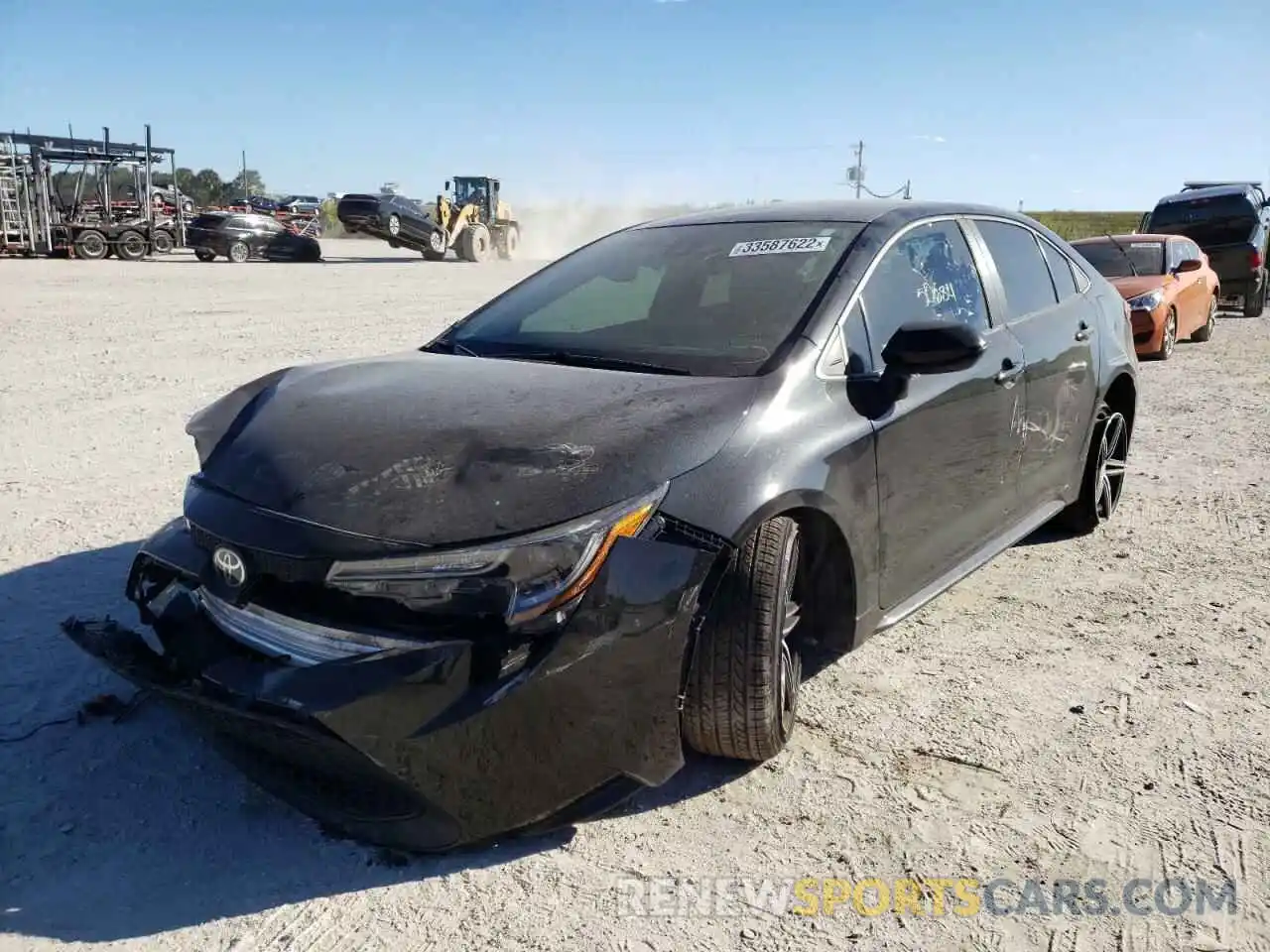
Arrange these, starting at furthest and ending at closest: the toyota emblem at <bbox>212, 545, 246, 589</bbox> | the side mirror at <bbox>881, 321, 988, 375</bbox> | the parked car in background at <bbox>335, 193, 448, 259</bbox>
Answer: the parked car in background at <bbox>335, 193, 448, 259</bbox>
the side mirror at <bbox>881, 321, 988, 375</bbox>
the toyota emblem at <bbox>212, 545, 246, 589</bbox>

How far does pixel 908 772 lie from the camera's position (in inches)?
116

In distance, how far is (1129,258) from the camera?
40.5 ft

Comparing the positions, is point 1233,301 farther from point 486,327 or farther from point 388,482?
point 388,482

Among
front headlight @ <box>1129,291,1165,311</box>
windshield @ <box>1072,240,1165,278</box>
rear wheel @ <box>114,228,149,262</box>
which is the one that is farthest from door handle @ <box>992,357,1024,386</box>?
rear wheel @ <box>114,228,149,262</box>

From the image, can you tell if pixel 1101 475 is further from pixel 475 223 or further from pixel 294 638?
pixel 475 223

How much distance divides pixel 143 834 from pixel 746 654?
1585 mm

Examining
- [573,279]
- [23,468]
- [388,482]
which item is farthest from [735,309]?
[23,468]

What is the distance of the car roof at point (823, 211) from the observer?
3.70 m

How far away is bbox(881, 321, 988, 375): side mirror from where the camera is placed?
9.82ft

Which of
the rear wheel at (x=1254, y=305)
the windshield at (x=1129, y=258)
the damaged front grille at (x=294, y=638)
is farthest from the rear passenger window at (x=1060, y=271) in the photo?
the rear wheel at (x=1254, y=305)

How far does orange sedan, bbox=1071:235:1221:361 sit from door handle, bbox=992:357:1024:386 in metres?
8.23

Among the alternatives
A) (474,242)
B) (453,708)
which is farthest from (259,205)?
(453,708)

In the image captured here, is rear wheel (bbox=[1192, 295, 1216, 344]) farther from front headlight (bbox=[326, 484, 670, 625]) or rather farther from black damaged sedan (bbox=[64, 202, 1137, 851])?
front headlight (bbox=[326, 484, 670, 625])

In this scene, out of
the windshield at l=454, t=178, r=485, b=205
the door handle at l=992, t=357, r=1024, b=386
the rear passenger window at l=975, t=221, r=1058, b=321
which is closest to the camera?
the door handle at l=992, t=357, r=1024, b=386
